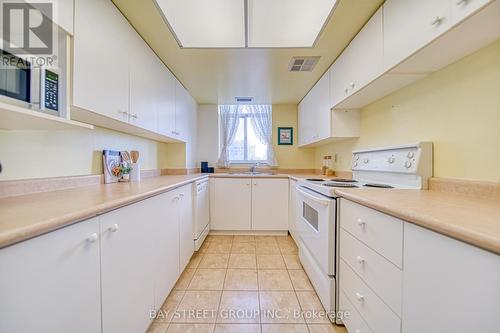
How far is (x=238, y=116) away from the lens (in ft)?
12.2

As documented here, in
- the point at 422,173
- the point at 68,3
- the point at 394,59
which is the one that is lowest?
the point at 422,173

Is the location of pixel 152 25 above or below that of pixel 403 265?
above

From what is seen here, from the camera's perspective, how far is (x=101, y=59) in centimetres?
123

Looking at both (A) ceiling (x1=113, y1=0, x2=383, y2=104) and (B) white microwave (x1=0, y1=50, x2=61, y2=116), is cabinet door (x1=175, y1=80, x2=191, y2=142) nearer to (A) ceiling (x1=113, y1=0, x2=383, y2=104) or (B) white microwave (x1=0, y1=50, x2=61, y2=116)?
(A) ceiling (x1=113, y1=0, x2=383, y2=104)

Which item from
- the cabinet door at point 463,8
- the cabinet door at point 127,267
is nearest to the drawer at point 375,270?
the cabinet door at point 463,8

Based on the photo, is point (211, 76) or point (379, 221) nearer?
point (379, 221)

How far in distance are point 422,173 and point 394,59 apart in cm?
73

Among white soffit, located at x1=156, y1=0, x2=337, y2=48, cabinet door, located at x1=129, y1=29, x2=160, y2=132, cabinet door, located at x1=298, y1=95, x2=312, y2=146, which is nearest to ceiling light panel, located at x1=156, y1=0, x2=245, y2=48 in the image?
white soffit, located at x1=156, y1=0, x2=337, y2=48

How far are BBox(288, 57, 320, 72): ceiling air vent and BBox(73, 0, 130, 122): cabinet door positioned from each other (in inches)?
57.9

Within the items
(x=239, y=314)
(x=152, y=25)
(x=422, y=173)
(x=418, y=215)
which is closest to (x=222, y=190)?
(x=239, y=314)

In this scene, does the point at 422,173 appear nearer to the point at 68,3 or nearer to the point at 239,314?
the point at 239,314

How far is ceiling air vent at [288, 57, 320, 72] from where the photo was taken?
2.03 m

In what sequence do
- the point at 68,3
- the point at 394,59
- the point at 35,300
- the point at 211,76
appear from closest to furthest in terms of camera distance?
the point at 35,300
the point at 68,3
the point at 394,59
the point at 211,76

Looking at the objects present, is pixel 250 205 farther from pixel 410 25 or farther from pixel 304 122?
pixel 410 25
